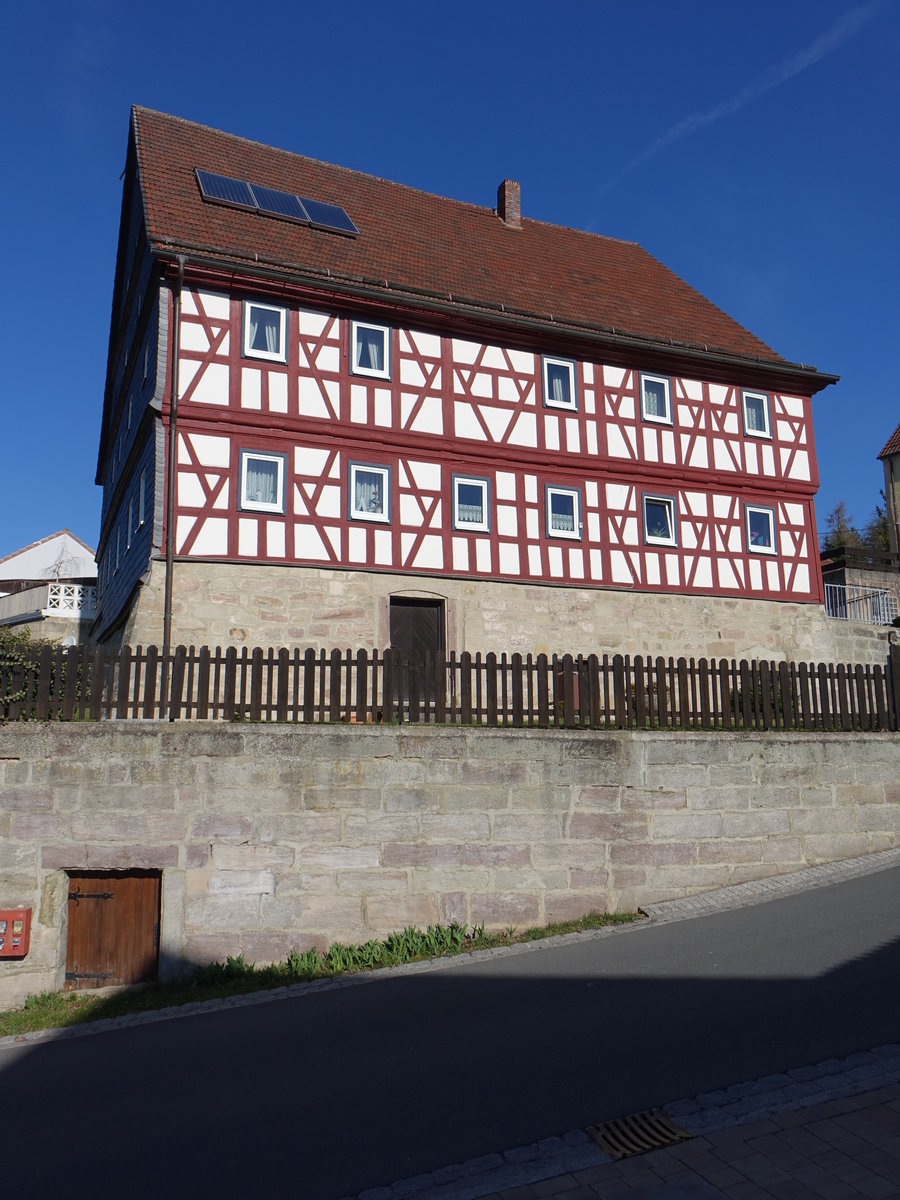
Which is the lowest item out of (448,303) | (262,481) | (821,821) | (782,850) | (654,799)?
(782,850)

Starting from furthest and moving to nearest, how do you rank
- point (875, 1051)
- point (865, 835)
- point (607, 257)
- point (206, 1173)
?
point (607, 257)
point (865, 835)
point (875, 1051)
point (206, 1173)

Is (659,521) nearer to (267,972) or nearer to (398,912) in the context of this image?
(398,912)

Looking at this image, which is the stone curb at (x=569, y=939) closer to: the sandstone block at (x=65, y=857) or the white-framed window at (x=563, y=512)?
the sandstone block at (x=65, y=857)

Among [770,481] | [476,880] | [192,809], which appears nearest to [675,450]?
[770,481]

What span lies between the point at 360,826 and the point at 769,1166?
6.25m

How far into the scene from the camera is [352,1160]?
535 centimetres

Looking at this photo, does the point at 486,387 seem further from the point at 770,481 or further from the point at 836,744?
the point at 836,744

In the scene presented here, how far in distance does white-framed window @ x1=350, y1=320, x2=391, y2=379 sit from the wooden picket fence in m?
8.83

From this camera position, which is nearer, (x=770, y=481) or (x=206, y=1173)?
(x=206, y=1173)

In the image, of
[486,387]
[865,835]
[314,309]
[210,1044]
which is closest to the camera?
[210,1044]

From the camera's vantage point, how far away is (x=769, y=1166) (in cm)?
493

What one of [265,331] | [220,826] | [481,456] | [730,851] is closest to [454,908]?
[220,826]

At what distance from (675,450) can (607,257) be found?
7.28 m

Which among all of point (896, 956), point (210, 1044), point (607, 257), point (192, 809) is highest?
point (607, 257)
